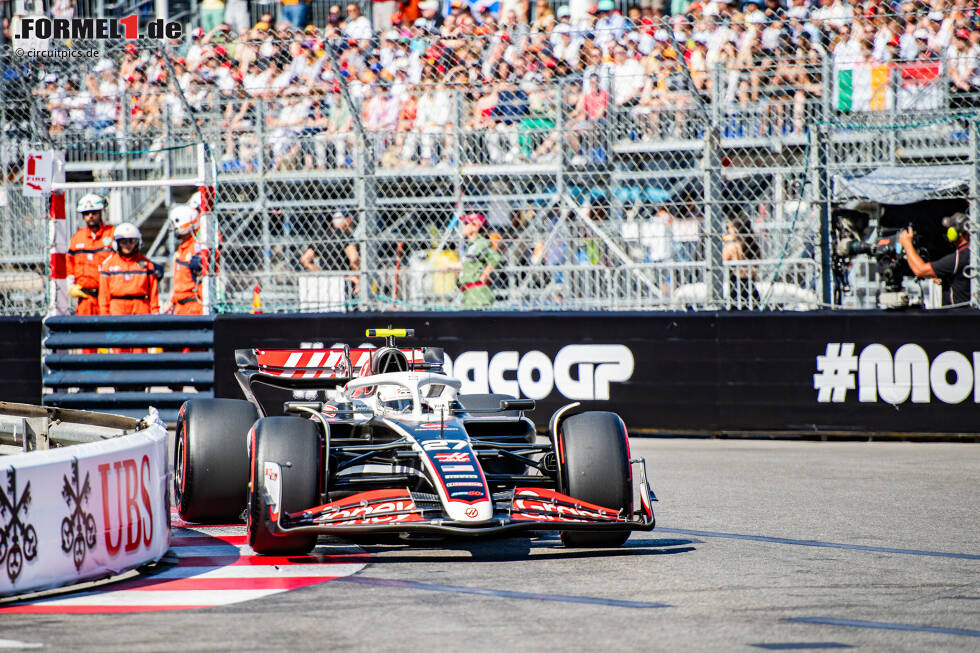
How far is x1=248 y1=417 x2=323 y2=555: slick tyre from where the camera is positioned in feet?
19.8

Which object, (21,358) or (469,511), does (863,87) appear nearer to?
(469,511)

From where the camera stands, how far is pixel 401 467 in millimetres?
6812

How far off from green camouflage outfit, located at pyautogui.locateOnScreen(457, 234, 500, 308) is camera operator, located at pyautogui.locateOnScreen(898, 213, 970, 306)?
353cm

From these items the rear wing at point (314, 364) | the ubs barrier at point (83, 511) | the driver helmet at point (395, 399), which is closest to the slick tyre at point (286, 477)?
the ubs barrier at point (83, 511)

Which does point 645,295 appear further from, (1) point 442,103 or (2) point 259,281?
(2) point 259,281

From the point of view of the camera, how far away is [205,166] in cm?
1278

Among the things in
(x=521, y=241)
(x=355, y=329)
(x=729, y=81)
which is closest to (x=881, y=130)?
(x=729, y=81)

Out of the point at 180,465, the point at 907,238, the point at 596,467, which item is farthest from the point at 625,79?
the point at 596,467

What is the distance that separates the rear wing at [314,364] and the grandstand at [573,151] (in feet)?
12.9

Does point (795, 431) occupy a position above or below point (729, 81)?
below

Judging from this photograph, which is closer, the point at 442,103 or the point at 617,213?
Result: the point at 617,213

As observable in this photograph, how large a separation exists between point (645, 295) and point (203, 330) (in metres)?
4.19

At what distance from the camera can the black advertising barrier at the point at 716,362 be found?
11.6 m

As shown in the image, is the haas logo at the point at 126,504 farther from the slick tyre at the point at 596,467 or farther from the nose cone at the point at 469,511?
the slick tyre at the point at 596,467
